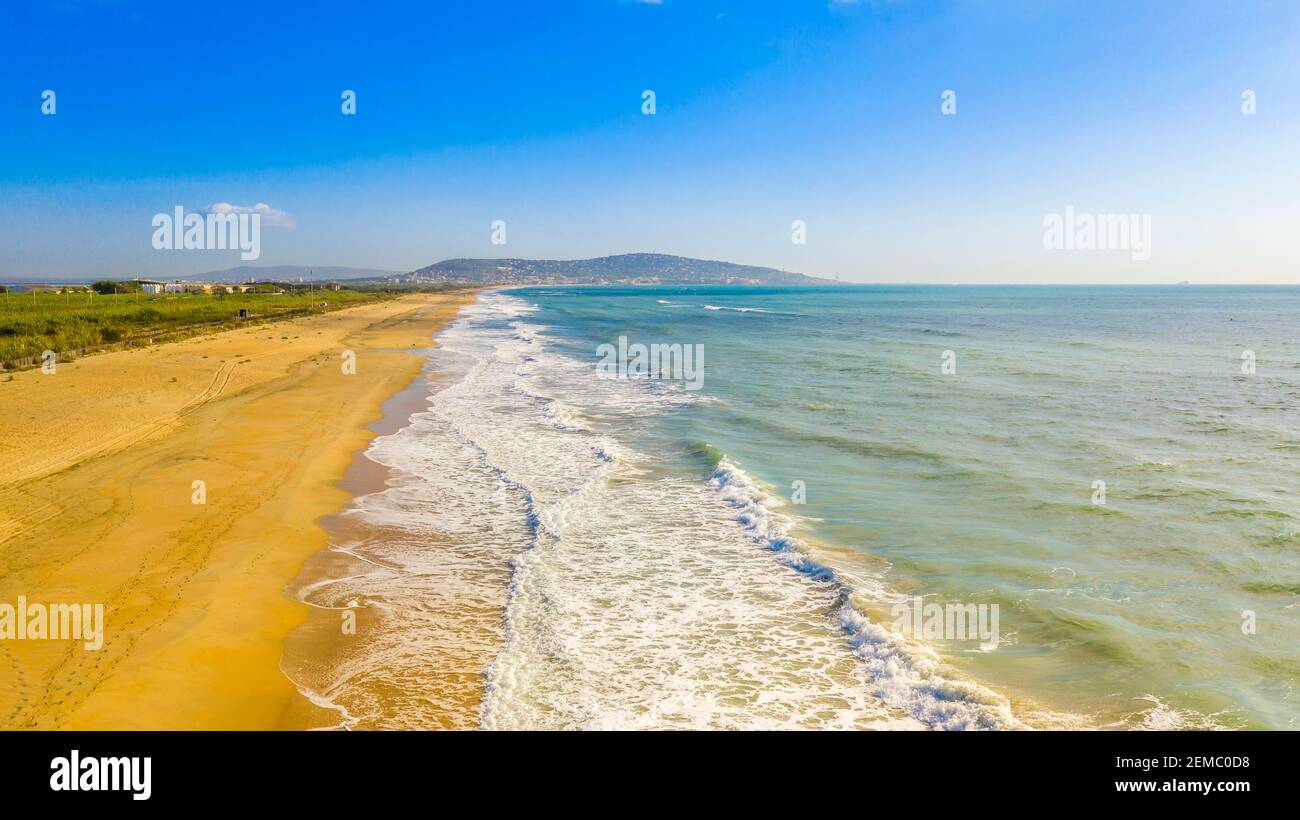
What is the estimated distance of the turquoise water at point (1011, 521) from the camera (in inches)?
330

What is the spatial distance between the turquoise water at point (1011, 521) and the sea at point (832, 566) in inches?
2.6

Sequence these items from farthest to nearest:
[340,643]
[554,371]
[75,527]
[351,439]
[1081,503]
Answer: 1. [554,371]
2. [351,439]
3. [1081,503]
4. [75,527]
5. [340,643]

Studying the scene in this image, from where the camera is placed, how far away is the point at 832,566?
11688mm

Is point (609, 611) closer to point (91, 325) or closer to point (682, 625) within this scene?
point (682, 625)

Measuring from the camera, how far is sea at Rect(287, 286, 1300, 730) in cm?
795

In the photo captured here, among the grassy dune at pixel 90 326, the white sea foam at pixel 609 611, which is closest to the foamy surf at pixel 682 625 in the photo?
the white sea foam at pixel 609 611

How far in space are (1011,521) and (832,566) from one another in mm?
4578

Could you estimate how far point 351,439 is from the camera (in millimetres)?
20438

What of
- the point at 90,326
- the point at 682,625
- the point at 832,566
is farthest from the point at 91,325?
the point at 832,566

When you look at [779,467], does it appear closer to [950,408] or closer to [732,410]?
[732,410]

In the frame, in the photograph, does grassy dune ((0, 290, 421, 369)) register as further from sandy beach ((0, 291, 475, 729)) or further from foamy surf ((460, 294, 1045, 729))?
foamy surf ((460, 294, 1045, 729))

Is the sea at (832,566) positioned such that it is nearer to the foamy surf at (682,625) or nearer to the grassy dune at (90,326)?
the foamy surf at (682,625)

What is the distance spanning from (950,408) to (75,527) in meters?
24.8
